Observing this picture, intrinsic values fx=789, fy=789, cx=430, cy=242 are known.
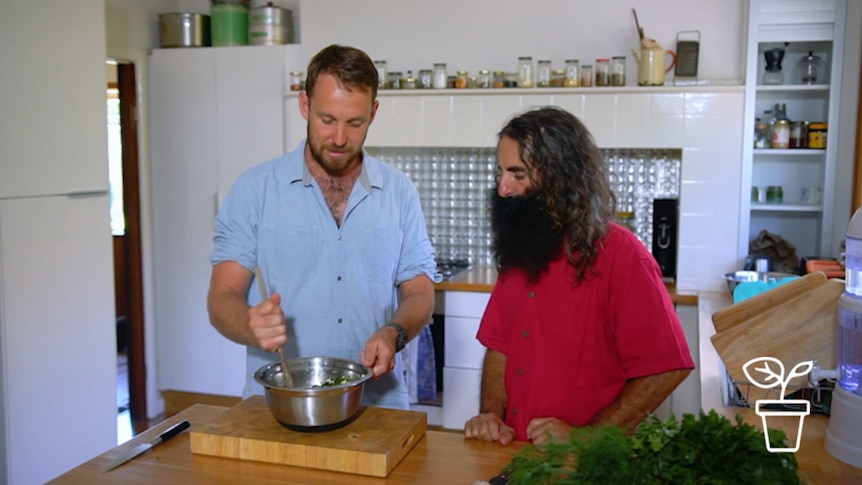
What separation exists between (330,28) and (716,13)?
201cm

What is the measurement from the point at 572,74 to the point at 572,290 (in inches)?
86.5

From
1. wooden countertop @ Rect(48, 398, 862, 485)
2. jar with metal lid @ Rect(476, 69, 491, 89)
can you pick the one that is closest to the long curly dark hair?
wooden countertop @ Rect(48, 398, 862, 485)

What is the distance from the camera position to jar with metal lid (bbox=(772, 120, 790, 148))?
3703mm

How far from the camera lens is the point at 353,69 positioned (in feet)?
6.23

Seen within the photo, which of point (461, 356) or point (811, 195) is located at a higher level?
point (811, 195)

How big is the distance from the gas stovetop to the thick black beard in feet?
6.25

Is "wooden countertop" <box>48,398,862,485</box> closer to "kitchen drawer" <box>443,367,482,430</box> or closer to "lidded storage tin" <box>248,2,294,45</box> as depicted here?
"kitchen drawer" <box>443,367,482,430</box>

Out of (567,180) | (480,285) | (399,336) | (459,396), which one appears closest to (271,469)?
(399,336)

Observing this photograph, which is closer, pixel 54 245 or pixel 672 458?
pixel 672 458

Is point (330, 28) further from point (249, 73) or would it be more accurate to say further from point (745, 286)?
point (745, 286)

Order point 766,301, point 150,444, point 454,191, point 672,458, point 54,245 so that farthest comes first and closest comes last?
point 454,191
point 54,245
point 766,301
point 150,444
point 672,458

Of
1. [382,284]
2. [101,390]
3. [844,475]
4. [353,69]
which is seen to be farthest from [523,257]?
[101,390]

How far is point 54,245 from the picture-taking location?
3.08 m

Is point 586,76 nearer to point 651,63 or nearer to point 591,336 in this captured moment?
point 651,63
